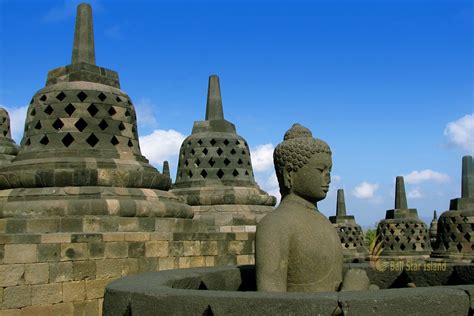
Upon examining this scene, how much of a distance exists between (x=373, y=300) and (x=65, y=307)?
4.32m

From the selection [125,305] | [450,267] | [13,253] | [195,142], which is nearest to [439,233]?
[195,142]

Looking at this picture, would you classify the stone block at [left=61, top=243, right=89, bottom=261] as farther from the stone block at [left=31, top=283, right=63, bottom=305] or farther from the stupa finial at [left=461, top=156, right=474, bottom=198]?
the stupa finial at [left=461, top=156, right=474, bottom=198]

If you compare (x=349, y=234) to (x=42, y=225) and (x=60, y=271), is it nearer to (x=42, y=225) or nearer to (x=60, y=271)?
(x=42, y=225)

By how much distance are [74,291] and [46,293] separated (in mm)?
332

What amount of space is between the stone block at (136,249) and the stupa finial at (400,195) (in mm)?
11749

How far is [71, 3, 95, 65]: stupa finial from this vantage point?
8095mm

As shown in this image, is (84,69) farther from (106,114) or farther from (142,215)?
(142,215)

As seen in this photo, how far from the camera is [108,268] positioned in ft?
20.4

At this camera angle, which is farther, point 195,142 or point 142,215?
point 195,142

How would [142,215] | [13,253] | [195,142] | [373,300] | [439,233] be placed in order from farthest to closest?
[195,142] < [439,233] < [142,215] < [13,253] < [373,300]

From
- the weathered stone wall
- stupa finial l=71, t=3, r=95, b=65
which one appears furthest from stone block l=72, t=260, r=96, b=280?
stupa finial l=71, t=3, r=95, b=65

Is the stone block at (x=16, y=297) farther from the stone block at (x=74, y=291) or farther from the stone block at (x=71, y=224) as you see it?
the stone block at (x=71, y=224)

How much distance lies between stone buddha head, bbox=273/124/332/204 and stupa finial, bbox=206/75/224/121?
958cm

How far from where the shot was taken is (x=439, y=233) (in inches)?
421
